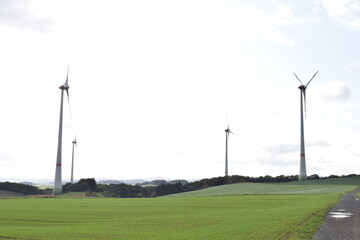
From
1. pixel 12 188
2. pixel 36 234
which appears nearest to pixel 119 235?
pixel 36 234

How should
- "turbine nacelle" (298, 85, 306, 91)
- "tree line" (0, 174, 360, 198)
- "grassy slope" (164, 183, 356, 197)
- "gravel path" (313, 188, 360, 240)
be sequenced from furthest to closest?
"tree line" (0, 174, 360, 198) < "turbine nacelle" (298, 85, 306, 91) < "grassy slope" (164, 183, 356, 197) < "gravel path" (313, 188, 360, 240)

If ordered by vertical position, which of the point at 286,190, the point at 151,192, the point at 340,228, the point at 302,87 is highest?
the point at 302,87

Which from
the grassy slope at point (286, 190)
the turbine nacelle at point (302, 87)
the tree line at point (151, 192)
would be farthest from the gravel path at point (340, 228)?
the tree line at point (151, 192)

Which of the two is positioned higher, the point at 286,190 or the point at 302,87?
the point at 302,87

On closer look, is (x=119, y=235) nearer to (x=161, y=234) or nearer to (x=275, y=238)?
(x=161, y=234)

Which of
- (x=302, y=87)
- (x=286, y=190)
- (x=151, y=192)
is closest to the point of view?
(x=286, y=190)

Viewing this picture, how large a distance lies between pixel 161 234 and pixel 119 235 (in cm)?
300

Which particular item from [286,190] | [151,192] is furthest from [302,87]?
[151,192]

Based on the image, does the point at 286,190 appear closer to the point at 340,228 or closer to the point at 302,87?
the point at 302,87

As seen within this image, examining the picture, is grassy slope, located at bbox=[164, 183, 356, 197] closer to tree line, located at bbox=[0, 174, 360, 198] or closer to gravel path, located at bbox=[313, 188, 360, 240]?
tree line, located at bbox=[0, 174, 360, 198]

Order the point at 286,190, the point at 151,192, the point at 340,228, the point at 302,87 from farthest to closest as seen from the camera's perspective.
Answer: the point at 151,192 < the point at 302,87 < the point at 286,190 < the point at 340,228

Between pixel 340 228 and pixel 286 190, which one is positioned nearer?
pixel 340 228

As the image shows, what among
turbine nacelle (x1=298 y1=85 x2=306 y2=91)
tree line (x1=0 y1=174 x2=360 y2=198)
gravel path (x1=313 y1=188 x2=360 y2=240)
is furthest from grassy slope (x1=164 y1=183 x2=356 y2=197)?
gravel path (x1=313 y1=188 x2=360 y2=240)

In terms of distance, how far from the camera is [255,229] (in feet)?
90.7
